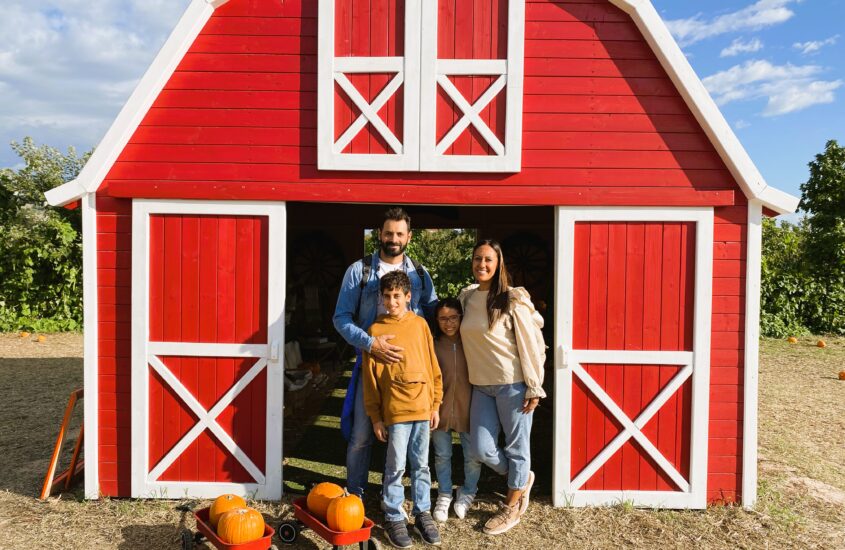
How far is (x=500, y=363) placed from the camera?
3.95 m

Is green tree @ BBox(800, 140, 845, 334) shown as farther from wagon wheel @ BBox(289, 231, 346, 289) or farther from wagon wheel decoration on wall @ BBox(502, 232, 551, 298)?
wagon wheel @ BBox(289, 231, 346, 289)

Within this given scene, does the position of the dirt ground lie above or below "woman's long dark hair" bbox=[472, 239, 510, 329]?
below

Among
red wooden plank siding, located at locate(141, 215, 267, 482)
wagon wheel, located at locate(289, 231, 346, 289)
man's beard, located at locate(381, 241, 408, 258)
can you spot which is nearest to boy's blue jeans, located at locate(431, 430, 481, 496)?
man's beard, located at locate(381, 241, 408, 258)

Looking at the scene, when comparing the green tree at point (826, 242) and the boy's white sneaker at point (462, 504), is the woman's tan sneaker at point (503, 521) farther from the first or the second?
the green tree at point (826, 242)

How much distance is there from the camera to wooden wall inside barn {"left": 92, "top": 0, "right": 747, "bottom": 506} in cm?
438

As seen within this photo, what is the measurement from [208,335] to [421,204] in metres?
2.04

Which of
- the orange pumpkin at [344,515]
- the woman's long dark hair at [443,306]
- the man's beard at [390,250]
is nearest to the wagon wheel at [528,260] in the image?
the woman's long dark hair at [443,306]

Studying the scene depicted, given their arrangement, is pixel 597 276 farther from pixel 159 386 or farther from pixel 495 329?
pixel 159 386

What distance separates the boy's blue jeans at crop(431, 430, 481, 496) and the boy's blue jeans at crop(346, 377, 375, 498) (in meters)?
0.50

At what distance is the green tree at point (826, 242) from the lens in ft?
46.5

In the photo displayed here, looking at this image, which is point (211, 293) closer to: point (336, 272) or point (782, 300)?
point (336, 272)

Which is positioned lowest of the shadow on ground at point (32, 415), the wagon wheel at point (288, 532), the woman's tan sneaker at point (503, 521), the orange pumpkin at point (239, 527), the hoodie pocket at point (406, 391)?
the shadow on ground at point (32, 415)

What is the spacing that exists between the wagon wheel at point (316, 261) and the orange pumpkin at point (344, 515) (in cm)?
581

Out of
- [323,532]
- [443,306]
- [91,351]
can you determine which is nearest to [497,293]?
[443,306]
